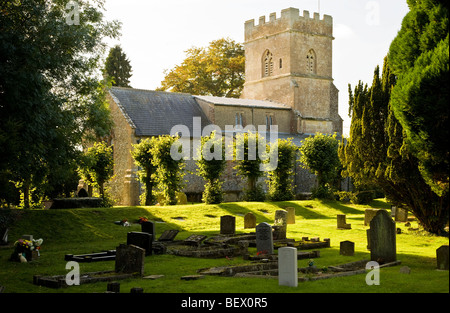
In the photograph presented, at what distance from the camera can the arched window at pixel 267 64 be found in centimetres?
5450

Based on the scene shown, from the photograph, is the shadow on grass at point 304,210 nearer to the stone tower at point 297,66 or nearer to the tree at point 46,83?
the tree at point 46,83

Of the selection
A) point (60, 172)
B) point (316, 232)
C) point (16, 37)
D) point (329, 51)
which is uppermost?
point (329, 51)

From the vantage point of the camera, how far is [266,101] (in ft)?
177

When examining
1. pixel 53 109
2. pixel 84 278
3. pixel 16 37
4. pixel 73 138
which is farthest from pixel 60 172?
pixel 84 278

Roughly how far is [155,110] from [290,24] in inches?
671

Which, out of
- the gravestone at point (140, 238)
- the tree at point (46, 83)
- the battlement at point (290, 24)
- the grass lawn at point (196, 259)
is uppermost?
the battlement at point (290, 24)

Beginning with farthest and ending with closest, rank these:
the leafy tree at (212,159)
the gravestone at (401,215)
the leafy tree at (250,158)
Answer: the leafy tree at (250,158) → the leafy tree at (212,159) → the gravestone at (401,215)

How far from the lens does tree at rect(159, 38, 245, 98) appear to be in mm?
60938

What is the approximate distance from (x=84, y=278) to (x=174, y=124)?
30166 millimetres

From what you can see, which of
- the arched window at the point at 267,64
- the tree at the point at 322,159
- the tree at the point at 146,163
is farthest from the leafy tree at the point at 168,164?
the arched window at the point at 267,64

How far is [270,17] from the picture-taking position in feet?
177

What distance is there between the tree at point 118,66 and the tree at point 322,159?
29228 millimetres

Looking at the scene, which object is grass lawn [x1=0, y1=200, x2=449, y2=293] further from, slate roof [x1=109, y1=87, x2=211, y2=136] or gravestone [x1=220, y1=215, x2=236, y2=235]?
slate roof [x1=109, y1=87, x2=211, y2=136]
